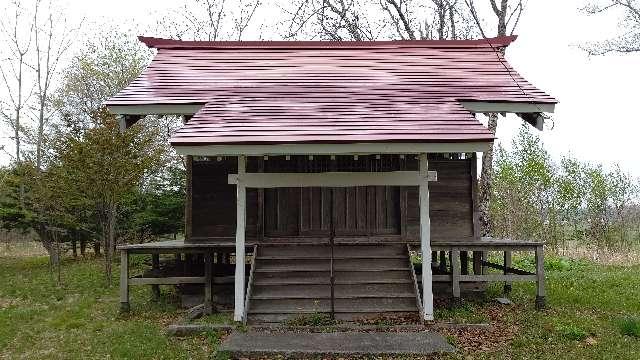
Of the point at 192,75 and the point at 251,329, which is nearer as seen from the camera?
the point at 251,329

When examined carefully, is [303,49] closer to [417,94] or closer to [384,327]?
[417,94]

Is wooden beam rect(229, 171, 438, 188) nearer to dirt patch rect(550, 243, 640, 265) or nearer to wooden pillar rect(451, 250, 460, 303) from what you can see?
wooden pillar rect(451, 250, 460, 303)

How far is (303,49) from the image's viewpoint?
44.3 feet

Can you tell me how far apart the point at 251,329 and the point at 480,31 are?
16032 mm

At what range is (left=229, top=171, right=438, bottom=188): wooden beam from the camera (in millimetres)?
8469

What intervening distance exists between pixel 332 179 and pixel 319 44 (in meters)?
6.11

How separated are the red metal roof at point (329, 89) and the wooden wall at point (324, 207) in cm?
136

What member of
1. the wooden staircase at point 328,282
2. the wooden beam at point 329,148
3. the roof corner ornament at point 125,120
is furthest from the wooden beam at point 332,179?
the roof corner ornament at point 125,120

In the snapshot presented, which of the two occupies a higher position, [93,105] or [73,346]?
[93,105]

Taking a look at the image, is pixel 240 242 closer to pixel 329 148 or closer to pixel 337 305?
pixel 337 305

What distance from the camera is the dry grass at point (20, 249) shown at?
25.1 m

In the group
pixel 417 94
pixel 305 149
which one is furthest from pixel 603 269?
pixel 305 149

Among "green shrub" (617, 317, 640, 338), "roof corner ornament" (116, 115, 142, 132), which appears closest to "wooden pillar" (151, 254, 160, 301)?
"roof corner ornament" (116, 115, 142, 132)

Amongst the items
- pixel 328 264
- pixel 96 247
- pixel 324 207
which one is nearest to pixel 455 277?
pixel 328 264
